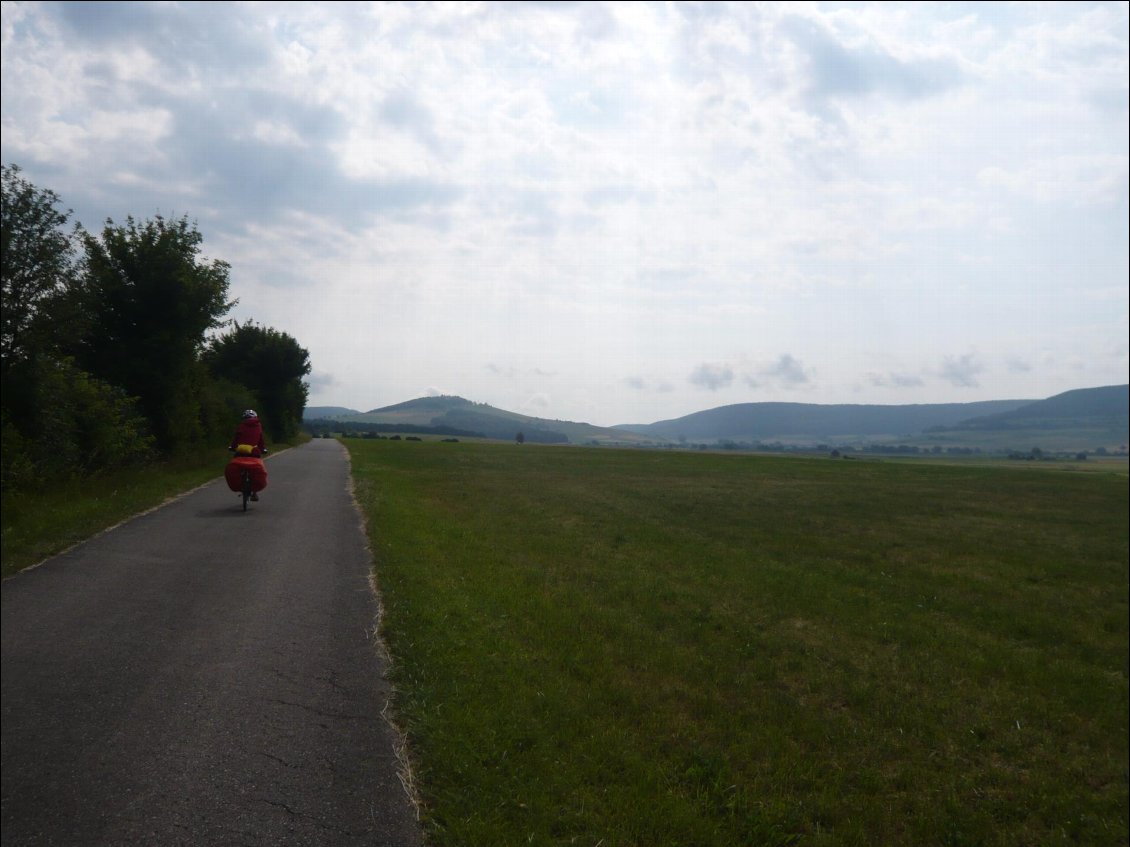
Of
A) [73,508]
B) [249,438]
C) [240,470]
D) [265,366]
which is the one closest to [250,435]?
[249,438]

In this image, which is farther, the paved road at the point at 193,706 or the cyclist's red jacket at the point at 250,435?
the cyclist's red jacket at the point at 250,435

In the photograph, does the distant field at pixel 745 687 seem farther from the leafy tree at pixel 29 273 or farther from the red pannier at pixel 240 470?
the leafy tree at pixel 29 273

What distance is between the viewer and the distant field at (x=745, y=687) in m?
5.44

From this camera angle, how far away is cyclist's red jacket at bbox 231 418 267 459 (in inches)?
630

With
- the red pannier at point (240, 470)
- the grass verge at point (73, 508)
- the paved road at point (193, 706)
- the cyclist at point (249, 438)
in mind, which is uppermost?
the cyclist at point (249, 438)

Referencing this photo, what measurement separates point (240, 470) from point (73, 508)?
329 cm

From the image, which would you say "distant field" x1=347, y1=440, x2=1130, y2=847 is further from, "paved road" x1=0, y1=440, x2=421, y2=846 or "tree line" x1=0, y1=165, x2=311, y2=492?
"tree line" x1=0, y1=165, x2=311, y2=492

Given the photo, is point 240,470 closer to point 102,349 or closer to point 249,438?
point 249,438

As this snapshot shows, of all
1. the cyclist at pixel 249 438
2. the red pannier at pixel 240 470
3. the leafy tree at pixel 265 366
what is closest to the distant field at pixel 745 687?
the red pannier at pixel 240 470

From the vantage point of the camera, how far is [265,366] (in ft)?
179

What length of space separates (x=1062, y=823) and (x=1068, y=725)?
261 cm

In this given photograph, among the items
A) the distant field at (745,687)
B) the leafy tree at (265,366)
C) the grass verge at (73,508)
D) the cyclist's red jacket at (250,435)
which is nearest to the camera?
the distant field at (745,687)

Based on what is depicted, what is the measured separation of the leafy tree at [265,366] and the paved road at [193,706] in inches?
1838

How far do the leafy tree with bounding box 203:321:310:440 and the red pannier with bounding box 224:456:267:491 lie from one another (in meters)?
39.0
